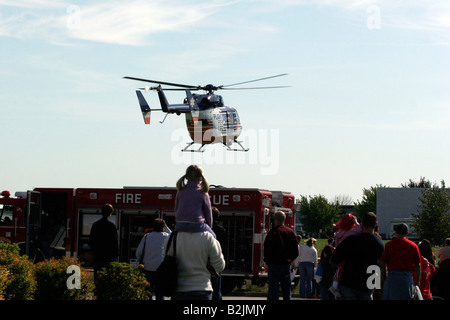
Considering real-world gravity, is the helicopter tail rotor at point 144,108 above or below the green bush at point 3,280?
above

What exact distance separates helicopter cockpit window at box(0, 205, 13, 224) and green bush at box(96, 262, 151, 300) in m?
11.6

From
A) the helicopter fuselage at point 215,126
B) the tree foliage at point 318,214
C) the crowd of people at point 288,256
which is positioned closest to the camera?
the crowd of people at point 288,256

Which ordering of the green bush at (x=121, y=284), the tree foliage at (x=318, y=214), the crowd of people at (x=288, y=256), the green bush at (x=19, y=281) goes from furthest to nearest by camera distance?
the tree foliage at (x=318, y=214), the green bush at (x=19, y=281), the green bush at (x=121, y=284), the crowd of people at (x=288, y=256)

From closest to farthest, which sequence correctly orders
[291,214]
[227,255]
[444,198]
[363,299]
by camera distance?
[363,299], [227,255], [291,214], [444,198]

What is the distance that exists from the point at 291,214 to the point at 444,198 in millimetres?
46051

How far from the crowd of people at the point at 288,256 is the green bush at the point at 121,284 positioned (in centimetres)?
74

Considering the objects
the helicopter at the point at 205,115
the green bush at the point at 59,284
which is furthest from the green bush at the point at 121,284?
the helicopter at the point at 205,115

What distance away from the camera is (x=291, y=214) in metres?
23.6

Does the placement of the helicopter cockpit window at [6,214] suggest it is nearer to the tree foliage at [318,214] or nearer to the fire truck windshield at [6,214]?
the fire truck windshield at [6,214]

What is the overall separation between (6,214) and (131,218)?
15.4ft

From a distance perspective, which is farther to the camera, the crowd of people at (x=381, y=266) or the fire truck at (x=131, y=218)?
the fire truck at (x=131, y=218)

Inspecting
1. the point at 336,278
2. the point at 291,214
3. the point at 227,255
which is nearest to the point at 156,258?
the point at 336,278

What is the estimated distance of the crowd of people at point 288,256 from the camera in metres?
8.19

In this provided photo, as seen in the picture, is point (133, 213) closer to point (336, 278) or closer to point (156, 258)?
point (156, 258)
